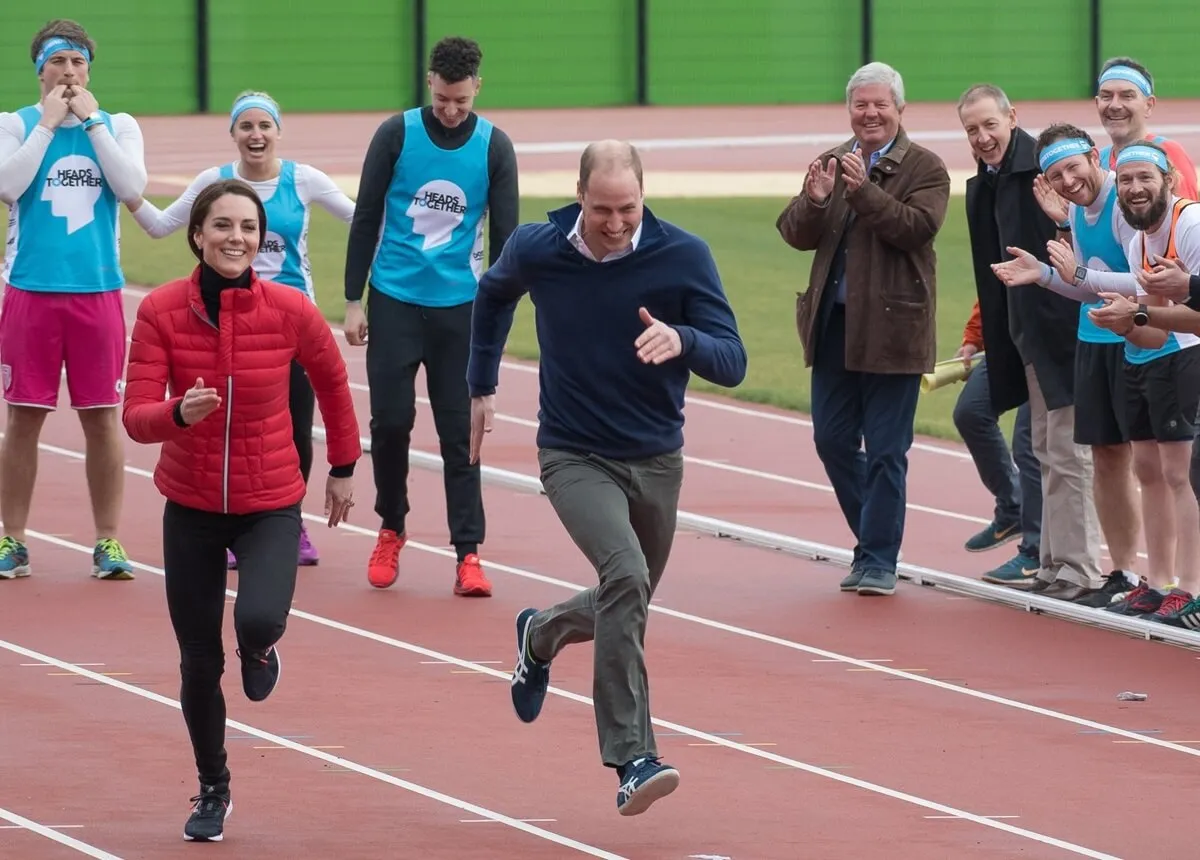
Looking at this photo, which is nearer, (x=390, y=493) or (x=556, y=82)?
(x=390, y=493)

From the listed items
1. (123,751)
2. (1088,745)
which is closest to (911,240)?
(1088,745)

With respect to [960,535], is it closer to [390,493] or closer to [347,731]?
[390,493]

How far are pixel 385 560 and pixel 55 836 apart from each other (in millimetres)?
4077

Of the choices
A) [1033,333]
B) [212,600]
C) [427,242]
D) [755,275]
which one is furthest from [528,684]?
[755,275]

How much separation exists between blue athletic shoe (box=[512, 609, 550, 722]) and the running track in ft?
0.78

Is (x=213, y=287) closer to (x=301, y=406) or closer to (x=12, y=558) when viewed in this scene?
(x=301, y=406)

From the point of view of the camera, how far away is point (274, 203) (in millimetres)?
10734

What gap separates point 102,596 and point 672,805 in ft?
13.1

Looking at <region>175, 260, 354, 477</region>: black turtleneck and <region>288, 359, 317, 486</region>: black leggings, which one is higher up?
<region>175, 260, 354, 477</region>: black turtleneck

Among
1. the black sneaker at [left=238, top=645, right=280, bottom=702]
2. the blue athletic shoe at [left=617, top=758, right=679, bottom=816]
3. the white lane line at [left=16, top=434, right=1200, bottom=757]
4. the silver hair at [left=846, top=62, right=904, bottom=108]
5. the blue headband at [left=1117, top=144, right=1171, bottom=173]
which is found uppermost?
the silver hair at [left=846, top=62, right=904, bottom=108]

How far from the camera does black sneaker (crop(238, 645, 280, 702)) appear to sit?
23.3 ft

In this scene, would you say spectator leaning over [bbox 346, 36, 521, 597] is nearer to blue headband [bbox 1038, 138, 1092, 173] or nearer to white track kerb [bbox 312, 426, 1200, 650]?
white track kerb [bbox 312, 426, 1200, 650]

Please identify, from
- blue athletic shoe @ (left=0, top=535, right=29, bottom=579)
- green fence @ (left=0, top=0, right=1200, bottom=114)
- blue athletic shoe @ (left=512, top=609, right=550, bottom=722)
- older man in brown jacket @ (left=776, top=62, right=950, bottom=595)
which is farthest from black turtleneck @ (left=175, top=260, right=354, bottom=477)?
green fence @ (left=0, top=0, right=1200, bottom=114)

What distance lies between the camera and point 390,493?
10969 mm
